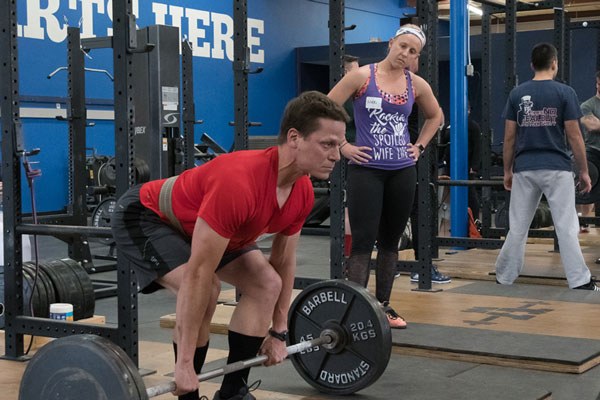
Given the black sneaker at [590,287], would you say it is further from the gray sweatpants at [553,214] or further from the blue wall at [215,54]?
the blue wall at [215,54]

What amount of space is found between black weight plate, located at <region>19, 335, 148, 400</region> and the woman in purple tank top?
5.67 feet

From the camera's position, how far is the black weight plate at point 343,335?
10.1 feet

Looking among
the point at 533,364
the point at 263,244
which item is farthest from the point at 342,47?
the point at 263,244

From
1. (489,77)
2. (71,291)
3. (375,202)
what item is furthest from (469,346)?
(489,77)

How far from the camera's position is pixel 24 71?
32.0ft

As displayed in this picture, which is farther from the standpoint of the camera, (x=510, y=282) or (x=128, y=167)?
(x=510, y=282)

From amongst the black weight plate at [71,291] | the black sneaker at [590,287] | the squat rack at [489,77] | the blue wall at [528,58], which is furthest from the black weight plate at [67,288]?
the blue wall at [528,58]

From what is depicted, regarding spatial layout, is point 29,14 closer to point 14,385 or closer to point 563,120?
point 563,120

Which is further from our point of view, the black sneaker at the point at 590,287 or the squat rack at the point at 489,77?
the squat rack at the point at 489,77

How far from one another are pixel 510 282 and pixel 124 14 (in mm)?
3177

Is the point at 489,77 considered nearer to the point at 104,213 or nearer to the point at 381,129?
the point at 104,213

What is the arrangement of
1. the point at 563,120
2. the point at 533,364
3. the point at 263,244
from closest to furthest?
the point at 533,364 → the point at 563,120 → the point at 263,244

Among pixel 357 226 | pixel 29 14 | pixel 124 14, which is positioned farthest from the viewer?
pixel 29 14

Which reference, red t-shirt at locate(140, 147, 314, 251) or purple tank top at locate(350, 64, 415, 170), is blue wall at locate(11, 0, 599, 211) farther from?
red t-shirt at locate(140, 147, 314, 251)
